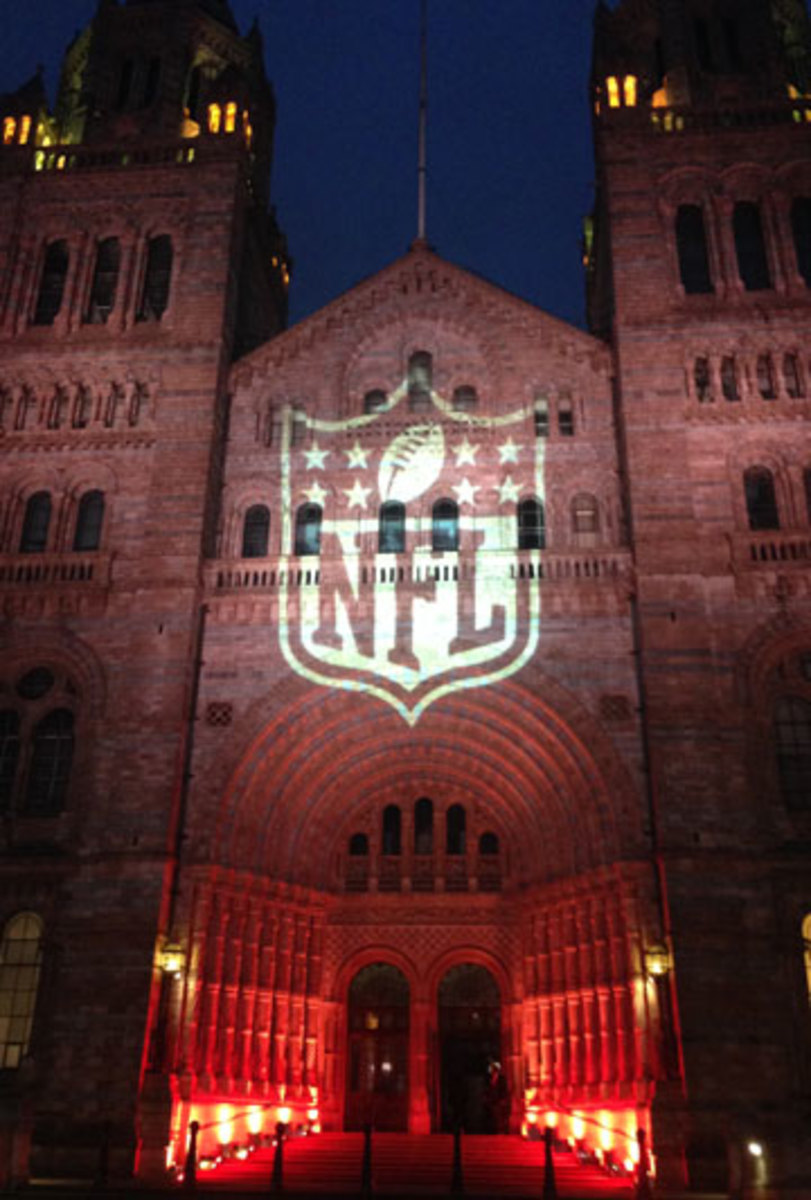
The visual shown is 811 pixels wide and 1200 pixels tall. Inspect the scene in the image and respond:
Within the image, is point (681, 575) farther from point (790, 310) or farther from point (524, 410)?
point (790, 310)

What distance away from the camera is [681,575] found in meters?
23.2

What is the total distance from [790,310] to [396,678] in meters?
12.8

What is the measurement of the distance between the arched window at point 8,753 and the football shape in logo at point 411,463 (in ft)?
31.5

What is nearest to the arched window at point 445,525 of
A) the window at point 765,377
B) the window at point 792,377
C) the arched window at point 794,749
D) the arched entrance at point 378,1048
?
the window at point 765,377

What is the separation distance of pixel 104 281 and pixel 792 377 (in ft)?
57.2

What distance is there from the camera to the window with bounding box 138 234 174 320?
2814 centimetres

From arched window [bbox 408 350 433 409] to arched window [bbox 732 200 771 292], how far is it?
310 inches

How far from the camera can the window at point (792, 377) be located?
2506 centimetres

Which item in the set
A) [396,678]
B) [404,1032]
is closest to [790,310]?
[396,678]

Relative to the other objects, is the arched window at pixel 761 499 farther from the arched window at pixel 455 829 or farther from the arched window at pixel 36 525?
the arched window at pixel 36 525

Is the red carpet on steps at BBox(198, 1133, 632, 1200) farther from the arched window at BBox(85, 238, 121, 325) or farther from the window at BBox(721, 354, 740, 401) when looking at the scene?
the arched window at BBox(85, 238, 121, 325)

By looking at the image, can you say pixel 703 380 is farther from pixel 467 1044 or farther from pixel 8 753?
pixel 8 753

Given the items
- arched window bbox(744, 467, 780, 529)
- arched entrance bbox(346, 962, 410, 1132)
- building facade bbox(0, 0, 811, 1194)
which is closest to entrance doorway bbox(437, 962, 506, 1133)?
building facade bbox(0, 0, 811, 1194)

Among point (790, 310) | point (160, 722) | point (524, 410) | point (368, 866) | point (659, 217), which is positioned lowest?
point (368, 866)
